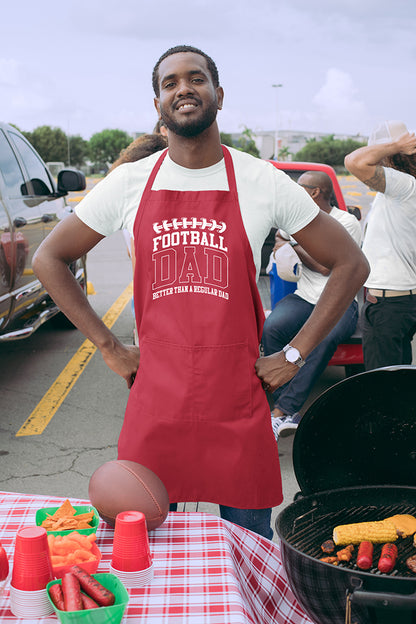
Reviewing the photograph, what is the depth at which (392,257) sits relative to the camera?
4141 millimetres

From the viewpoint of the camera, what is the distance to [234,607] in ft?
5.32

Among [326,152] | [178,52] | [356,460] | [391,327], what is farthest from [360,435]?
[326,152]

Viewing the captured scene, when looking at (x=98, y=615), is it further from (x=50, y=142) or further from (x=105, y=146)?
(x=105, y=146)

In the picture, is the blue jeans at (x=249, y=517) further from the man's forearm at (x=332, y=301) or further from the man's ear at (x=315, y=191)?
the man's ear at (x=315, y=191)

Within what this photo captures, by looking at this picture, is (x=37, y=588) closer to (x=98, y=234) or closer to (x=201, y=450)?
(x=201, y=450)

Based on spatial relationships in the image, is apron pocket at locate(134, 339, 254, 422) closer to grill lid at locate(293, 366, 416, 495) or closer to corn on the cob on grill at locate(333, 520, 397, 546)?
grill lid at locate(293, 366, 416, 495)

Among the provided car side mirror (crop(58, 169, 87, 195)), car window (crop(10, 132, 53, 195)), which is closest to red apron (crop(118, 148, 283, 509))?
car side mirror (crop(58, 169, 87, 195))

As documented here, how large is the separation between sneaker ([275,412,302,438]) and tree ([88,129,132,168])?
72.1m

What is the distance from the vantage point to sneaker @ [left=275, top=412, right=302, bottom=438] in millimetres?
4871

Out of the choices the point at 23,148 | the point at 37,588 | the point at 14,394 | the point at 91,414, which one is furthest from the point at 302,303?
the point at 37,588

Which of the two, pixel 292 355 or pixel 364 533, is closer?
pixel 364 533

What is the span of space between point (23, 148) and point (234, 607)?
578 centimetres

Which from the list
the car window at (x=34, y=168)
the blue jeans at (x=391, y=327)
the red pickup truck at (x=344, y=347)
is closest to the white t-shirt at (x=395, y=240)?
the blue jeans at (x=391, y=327)

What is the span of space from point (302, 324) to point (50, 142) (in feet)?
189
